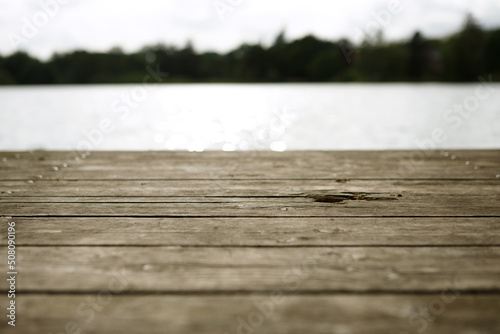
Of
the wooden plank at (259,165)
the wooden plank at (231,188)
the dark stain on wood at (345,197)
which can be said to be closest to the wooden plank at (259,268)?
the dark stain on wood at (345,197)

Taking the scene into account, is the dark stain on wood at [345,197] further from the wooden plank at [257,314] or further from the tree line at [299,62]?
the tree line at [299,62]

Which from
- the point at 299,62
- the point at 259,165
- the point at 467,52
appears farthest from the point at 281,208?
the point at 299,62

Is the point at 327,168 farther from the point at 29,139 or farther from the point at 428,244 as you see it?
the point at 29,139

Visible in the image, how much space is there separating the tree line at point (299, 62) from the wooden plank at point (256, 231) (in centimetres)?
6530

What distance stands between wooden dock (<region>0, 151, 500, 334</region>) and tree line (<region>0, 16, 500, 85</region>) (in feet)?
213

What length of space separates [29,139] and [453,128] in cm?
1788

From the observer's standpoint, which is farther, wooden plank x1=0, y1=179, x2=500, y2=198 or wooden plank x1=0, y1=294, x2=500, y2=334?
wooden plank x1=0, y1=179, x2=500, y2=198

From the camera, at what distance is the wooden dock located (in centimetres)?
108

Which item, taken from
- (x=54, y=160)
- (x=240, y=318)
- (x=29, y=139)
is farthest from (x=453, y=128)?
(x=240, y=318)

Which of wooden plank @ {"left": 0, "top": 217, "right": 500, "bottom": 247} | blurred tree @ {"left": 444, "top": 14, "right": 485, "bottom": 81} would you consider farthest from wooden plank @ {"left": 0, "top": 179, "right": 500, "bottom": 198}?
blurred tree @ {"left": 444, "top": 14, "right": 485, "bottom": 81}

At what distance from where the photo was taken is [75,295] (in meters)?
1.18

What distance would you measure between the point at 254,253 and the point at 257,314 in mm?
342

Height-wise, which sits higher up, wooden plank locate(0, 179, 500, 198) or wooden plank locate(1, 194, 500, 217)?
wooden plank locate(0, 179, 500, 198)

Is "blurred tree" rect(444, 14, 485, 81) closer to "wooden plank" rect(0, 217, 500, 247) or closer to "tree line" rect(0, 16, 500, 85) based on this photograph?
"tree line" rect(0, 16, 500, 85)
